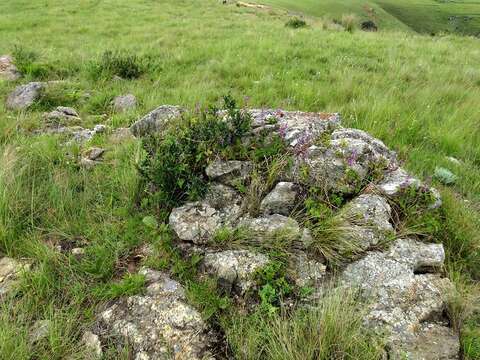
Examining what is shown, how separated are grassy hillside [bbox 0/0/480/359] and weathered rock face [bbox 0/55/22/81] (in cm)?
26

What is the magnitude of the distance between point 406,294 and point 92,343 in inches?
90.7

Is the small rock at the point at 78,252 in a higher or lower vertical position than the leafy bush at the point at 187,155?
lower

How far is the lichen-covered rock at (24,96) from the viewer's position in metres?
6.39

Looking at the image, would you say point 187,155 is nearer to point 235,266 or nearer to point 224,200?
point 224,200

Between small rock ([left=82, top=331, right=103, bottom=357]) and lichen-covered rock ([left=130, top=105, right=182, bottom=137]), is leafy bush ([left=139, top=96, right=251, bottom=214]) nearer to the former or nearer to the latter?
lichen-covered rock ([left=130, top=105, right=182, bottom=137])

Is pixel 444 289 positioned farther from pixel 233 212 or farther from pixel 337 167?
pixel 233 212

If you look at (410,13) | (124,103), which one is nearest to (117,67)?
(124,103)

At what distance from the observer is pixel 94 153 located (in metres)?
4.66

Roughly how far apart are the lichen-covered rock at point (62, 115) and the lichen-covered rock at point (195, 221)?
356 centimetres

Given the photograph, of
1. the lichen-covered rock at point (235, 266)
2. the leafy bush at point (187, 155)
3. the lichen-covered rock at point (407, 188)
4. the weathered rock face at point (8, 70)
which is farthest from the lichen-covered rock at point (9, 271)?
the weathered rock face at point (8, 70)

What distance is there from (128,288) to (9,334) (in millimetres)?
797

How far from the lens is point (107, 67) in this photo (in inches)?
326

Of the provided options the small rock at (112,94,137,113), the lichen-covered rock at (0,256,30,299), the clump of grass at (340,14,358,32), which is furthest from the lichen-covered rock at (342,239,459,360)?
the clump of grass at (340,14,358,32)

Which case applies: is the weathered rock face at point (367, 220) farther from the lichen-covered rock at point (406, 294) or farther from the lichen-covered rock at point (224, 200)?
the lichen-covered rock at point (224, 200)
